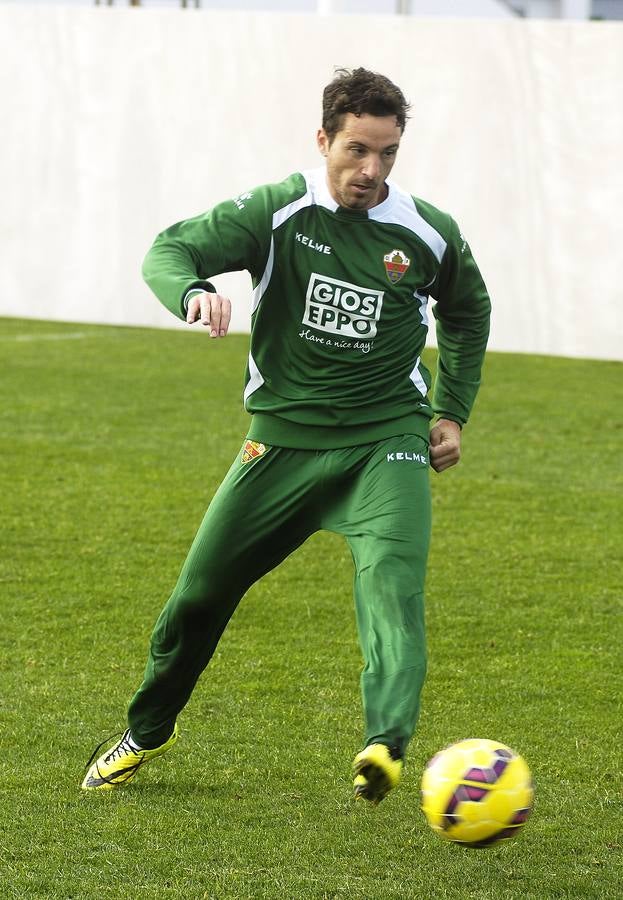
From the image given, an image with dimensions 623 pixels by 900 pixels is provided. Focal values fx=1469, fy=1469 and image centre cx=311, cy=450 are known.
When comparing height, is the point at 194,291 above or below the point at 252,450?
above

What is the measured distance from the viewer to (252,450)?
4516 millimetres

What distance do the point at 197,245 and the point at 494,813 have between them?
5.94 ft

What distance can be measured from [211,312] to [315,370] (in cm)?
76

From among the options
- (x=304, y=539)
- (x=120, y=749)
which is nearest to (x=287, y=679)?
(x=120, y=749)

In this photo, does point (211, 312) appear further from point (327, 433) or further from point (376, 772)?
point (376, 772)

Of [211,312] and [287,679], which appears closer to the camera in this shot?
[211,312]

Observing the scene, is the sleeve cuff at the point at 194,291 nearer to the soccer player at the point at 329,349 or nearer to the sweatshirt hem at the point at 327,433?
the soccer player at the point at 329,349

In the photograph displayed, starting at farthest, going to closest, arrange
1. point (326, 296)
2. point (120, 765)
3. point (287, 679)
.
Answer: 1. point (287, 679)
2. point (120, 765)
3. point (326, 296)

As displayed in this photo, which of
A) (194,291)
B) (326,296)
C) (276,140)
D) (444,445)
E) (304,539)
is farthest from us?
(276,140)

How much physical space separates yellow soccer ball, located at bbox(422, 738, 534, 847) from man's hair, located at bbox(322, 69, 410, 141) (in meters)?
1.81

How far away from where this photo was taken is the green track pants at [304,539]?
13.1ft

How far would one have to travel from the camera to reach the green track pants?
398 cm

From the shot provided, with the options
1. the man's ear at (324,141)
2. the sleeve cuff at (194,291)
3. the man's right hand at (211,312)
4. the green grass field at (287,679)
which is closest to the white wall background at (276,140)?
the green grass field at (287,679)

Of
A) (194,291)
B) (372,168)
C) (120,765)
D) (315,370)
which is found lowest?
(120,765)
